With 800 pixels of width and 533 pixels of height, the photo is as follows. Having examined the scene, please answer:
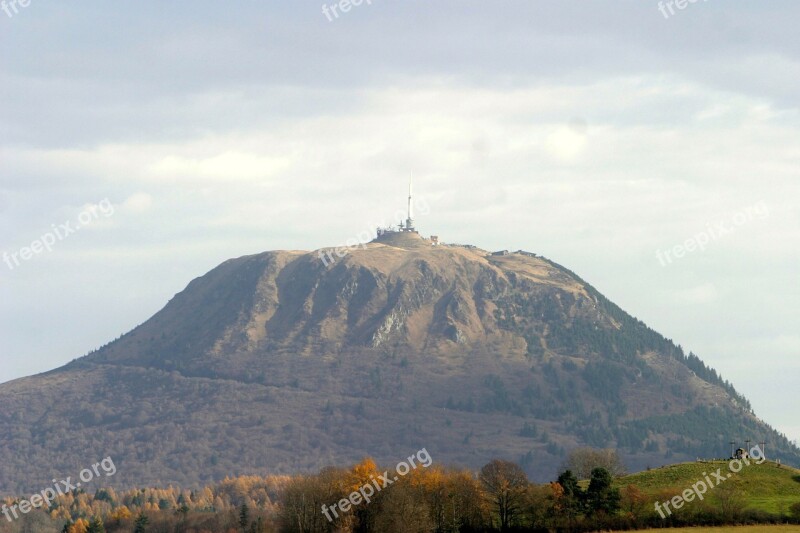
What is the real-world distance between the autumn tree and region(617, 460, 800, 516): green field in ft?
51.8

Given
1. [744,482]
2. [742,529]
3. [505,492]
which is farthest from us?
[505,492]

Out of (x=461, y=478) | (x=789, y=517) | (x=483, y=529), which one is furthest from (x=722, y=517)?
(x=461, y=478)

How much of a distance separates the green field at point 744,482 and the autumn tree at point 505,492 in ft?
51.8

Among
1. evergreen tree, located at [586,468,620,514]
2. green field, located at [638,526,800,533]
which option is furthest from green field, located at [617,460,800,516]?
green field, located at [638,526,800,533]

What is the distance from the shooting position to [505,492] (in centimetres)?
18400

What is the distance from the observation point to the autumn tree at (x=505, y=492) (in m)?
180

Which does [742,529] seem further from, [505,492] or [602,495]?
[505,492]

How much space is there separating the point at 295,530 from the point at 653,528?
2475 inches

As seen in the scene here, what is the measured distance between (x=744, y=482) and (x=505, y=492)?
35.4m

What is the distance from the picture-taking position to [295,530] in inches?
7653

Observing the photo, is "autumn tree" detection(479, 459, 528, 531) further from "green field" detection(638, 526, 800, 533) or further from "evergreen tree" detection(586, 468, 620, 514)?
"green field" detection(638, 526, 800, 533)

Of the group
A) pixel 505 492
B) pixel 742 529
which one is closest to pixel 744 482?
pixel 742 529

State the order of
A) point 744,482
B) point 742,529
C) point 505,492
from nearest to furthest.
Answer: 1. point 742,529
2. point 744,482
3. point 505,492

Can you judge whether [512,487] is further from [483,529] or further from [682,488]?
[682,488]
